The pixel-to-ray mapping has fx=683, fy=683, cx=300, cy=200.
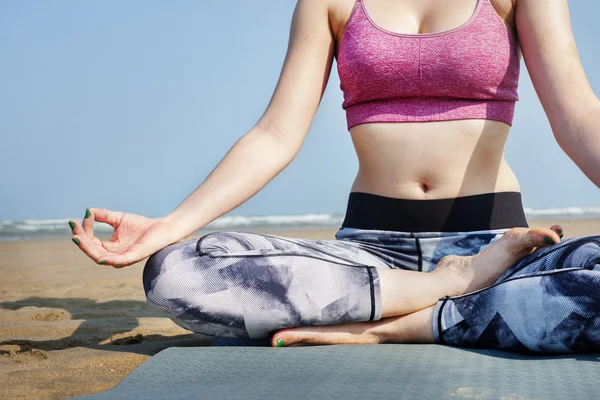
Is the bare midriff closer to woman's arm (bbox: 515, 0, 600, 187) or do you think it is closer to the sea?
woman's arm (bbox: 515, 0, 600, 187)

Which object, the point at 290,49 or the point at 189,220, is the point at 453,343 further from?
the point at 290,49

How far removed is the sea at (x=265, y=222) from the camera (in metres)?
14.9

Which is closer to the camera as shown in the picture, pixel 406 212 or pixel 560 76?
pixel 560 76

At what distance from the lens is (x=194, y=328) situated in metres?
2.17

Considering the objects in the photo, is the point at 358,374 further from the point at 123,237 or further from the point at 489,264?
the point at 123,237

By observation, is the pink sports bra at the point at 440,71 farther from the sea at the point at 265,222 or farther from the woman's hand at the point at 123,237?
the sea at the point at 265,222

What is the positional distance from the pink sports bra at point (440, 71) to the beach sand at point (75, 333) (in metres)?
1.21

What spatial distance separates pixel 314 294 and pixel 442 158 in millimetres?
692

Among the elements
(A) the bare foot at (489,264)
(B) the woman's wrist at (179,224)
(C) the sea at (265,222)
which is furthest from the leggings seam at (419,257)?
(C) the sea at (265,222)

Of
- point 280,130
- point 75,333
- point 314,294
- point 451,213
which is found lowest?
point 75,333

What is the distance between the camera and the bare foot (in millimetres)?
2172

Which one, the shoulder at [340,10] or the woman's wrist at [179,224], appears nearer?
the woman's wrist at [179,224]

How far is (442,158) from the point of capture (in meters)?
2.39

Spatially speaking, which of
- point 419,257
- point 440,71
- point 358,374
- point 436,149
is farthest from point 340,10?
point 358,374
